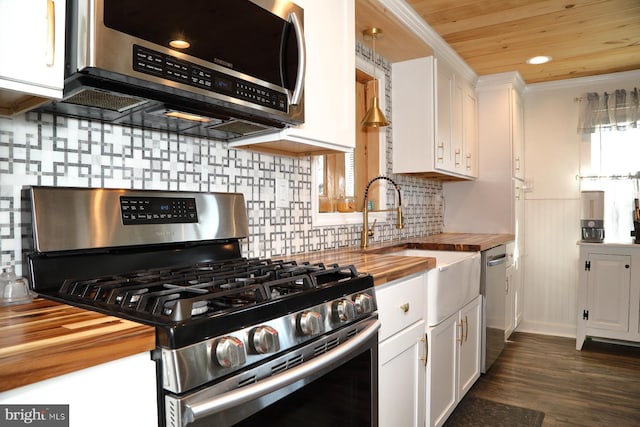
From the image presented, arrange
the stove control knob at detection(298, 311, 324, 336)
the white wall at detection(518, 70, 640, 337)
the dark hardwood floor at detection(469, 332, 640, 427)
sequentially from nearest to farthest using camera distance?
the stove control knob at detection(298, 311, 324, 336) → the dark hardwood floor at detection(469, 332, 640, 427) → the white wall at detection(518, 70, 640, 337)

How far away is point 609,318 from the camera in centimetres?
359

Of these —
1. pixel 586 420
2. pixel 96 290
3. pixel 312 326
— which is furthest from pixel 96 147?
pixel 586 420

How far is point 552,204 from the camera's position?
14.1ft

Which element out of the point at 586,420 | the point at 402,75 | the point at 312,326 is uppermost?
the point at 402,75

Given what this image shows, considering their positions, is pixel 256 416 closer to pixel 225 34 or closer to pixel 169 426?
pixel 169 426

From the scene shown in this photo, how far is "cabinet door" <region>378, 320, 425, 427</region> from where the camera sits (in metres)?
1.61

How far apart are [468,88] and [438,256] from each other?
1.70 m

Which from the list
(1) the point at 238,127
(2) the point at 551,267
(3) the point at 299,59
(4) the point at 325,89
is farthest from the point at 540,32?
(1) the point at 238,127

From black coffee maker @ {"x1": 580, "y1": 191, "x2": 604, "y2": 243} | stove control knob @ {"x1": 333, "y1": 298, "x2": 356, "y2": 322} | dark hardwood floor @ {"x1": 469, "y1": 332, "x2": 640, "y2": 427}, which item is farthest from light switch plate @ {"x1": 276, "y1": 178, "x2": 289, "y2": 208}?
black coffee maker @ {"x1": 580, "y1": 191, "x2": 604, "y2": 243}

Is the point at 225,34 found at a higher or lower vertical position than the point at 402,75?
lower

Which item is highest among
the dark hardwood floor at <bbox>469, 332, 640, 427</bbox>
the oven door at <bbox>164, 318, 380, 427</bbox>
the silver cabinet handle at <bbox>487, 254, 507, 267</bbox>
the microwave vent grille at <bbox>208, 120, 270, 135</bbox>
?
the microwave vent grille at <bbox>208, 120, 270, 135</bbox>

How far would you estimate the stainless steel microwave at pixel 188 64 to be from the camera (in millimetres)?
970

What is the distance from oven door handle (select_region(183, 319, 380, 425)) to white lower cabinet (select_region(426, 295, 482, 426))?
0.94 meters

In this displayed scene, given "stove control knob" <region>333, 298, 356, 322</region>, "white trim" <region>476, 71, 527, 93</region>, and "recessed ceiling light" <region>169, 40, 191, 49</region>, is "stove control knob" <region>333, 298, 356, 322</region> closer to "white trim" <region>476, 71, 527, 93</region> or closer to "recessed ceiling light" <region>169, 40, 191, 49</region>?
"recessed ceiling light" <region>169, 40, 191, 49</region>
